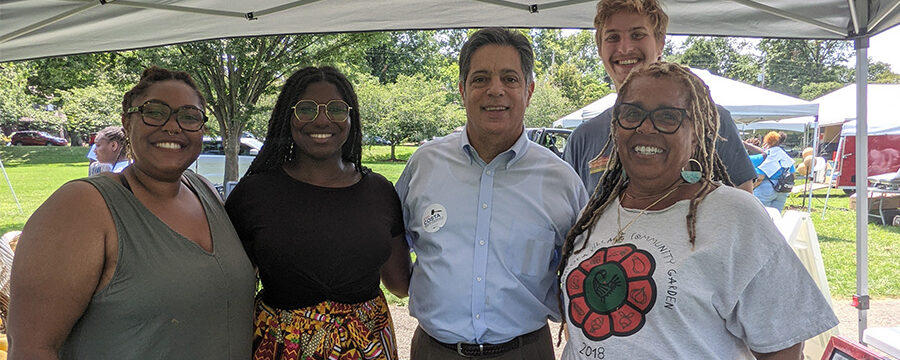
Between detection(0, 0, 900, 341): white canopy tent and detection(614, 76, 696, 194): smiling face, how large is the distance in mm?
2193

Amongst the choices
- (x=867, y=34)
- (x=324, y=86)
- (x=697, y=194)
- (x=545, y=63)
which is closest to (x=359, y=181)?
(x=324, y=86)

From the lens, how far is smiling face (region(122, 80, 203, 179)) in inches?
70.4

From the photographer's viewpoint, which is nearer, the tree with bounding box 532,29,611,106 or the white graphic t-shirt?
the white graphic t-shirt

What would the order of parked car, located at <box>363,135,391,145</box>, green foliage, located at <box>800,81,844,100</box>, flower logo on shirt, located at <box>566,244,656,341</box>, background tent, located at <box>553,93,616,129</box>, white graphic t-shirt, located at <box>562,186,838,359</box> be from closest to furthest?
white graphic t-shirt, located at <box>562,186,838,359</box>
flower logo on shirt, located at <box>566,244,656,341</box>
background tent, located at <box>553,93,616,129</box>
parked car, located at <box>363,135,391,145</box>
green foliage, located at <box>800,81,844,100</box>

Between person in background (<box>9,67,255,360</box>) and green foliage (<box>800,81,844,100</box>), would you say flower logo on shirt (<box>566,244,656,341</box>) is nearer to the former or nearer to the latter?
person in background (<box>9,67,255,360</box>)

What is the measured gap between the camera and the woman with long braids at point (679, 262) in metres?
1.41

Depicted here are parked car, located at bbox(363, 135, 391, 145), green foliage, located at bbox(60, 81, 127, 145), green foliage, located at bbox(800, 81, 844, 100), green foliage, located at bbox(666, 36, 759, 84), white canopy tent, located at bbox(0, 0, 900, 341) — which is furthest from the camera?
green foliage, located at bbox(666, 36, 759, 84)

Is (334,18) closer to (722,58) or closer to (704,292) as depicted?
(704,292)

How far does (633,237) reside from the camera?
5.29ft

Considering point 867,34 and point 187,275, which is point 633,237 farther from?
point 867,34

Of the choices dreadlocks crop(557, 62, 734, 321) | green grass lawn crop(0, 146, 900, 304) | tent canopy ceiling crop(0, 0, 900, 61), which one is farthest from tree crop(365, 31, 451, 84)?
dreadlocks crop(557, 62, 734, 321)

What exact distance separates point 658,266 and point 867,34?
301cm

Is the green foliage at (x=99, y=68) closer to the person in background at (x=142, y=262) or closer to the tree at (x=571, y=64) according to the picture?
the person in background at (x=142, y=262)

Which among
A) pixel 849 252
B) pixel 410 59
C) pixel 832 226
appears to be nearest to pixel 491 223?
pixel 849 252
